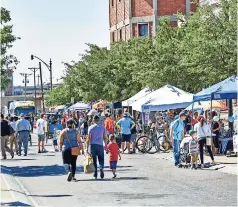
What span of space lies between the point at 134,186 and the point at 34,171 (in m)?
5.95

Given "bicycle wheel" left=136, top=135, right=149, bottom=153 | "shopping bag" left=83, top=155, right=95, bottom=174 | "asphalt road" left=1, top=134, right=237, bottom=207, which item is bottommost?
"asphalt road" left=1, top=134, right=237, bottom=207

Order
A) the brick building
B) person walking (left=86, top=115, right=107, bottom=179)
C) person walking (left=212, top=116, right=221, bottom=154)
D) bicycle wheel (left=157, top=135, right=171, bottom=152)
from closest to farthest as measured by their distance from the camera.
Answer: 1. person walking (left=86, top=115, right=107, bottom=179)
2. person walking (left=212, top=116, right=221, bottom=154)
3. bicycle wheel (left=157, top=135, right=171, bottom=152)
4. the brick building

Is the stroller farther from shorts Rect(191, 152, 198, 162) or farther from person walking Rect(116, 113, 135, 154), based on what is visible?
person walking Rect(116, 113, 135, 154)

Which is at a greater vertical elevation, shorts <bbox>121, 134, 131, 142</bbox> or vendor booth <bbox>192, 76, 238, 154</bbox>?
vendor booth <bbox>192, 76, 238, 154</bbox>

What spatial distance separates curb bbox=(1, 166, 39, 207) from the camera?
14.5m

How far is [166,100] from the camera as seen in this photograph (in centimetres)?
3103

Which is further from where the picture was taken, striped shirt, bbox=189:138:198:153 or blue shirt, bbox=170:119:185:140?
blue shirt, bbox=170:119:185:140

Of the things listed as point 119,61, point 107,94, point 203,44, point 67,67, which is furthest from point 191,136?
point 67,67

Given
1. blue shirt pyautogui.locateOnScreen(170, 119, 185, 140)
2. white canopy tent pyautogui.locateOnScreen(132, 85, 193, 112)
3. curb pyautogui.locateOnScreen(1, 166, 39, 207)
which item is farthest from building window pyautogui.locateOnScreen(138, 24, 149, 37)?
curb pyautogui.locateOnScreen(1, 166, 39, 207)

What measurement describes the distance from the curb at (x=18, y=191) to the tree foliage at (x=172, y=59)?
9.64 metres

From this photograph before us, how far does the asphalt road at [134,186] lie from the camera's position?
1419 centimetres

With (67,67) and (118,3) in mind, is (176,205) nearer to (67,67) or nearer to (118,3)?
(67,67)

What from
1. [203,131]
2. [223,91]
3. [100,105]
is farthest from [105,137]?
[100,105]

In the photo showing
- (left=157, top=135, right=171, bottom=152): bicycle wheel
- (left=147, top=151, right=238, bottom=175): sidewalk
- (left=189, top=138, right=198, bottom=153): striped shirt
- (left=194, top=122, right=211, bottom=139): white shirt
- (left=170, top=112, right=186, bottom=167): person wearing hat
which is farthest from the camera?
(left=157, top=135, right=171, bottom=152): bicycle wheel
